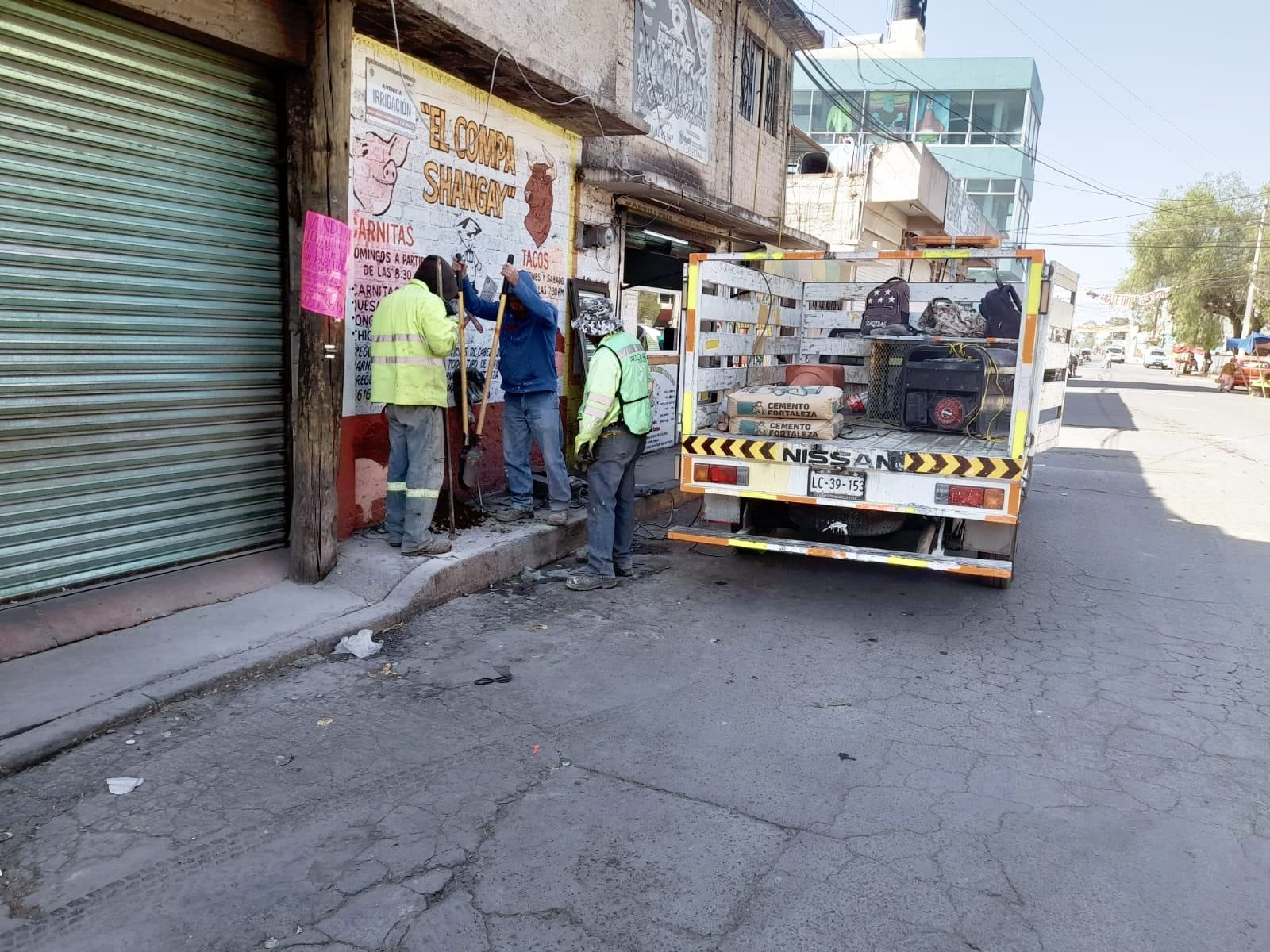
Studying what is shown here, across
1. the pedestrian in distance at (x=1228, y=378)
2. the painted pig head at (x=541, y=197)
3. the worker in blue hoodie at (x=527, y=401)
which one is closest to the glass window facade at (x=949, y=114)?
the pedestrian in distance at (x=1228, y=378)

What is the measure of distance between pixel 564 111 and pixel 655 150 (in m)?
2.70

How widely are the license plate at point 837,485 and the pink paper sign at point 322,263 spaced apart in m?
3.18

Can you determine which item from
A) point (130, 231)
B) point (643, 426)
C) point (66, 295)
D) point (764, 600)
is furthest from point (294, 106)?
point (764, 600)

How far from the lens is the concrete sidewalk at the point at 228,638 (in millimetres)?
3750

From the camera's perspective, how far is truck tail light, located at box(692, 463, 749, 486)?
6.12 metres

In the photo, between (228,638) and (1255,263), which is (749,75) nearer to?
(228,638)

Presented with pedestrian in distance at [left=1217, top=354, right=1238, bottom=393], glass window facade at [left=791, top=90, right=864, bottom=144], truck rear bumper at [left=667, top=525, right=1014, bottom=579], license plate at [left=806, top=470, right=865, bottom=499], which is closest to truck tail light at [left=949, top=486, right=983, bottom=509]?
truck rear bumper at [left=667, top=525, right=1014, bottom=579]

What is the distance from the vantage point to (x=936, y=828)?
326 centimetres

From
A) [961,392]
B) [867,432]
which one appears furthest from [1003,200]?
[867,432]

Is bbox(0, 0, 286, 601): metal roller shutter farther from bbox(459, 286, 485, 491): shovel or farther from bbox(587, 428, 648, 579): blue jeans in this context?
bbox(587, 428, 648, 579): blue jeans

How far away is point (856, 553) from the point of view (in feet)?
18.8

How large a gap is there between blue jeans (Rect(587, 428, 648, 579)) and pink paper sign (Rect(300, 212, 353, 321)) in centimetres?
203

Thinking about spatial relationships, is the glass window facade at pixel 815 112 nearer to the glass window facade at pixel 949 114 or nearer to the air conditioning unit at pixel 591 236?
the glass window facade at pixel 949 114

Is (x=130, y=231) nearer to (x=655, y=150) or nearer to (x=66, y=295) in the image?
(x=66, y=295)
